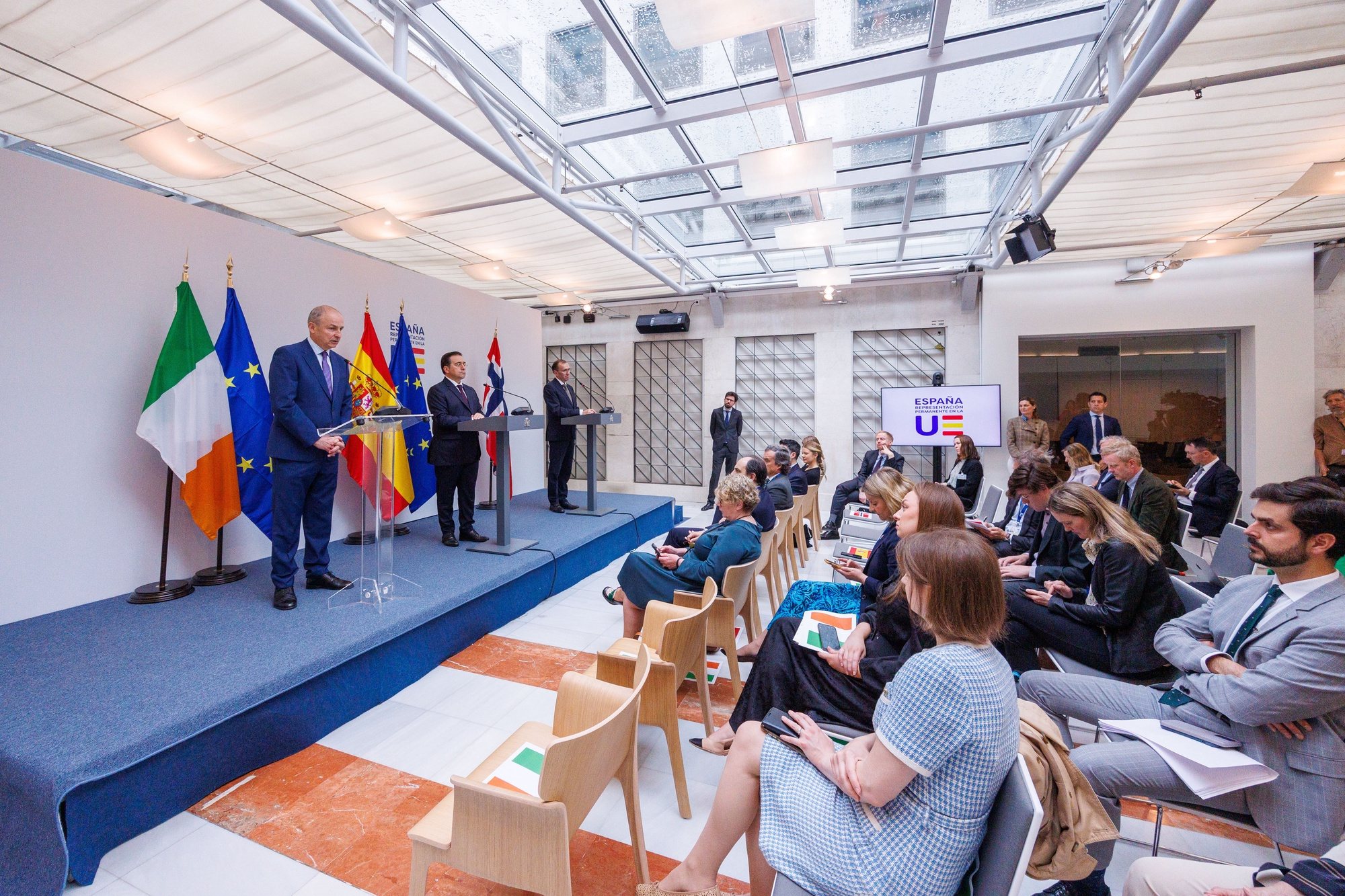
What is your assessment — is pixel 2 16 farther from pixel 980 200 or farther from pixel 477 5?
pixel 980 200

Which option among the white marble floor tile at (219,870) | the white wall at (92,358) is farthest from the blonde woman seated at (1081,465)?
the white wall at (92,358)

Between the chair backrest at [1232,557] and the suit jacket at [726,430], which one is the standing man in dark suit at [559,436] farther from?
the chair backrest at [1232,557]

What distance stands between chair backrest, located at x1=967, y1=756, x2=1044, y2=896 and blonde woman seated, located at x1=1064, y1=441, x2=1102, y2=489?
12.7 ft

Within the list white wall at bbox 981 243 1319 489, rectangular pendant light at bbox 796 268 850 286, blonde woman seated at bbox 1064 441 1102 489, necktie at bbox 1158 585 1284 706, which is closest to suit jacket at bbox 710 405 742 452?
rectangular pendant light at bbox 796 268 850 286

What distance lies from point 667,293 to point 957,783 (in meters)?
8.06

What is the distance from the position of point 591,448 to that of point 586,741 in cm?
471

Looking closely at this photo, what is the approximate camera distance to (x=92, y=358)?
3.15 m

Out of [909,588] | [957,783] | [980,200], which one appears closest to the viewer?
[957,783]

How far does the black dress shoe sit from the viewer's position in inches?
133

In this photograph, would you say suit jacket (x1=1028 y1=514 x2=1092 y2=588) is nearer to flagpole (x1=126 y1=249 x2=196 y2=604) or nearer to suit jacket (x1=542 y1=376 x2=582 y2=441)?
suit jacket (x1=542 y1=376 x2=582 y2=441)

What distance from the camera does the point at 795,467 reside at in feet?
19.1

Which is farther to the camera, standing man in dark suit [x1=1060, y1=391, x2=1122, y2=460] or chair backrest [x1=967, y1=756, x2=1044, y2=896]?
standing man in dark suit [x1=1060, y1=391, x2=1122, y2=460]

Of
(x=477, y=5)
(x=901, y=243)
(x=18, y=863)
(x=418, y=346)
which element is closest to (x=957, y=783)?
(x=18, y=863)

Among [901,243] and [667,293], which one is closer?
[901,243]
